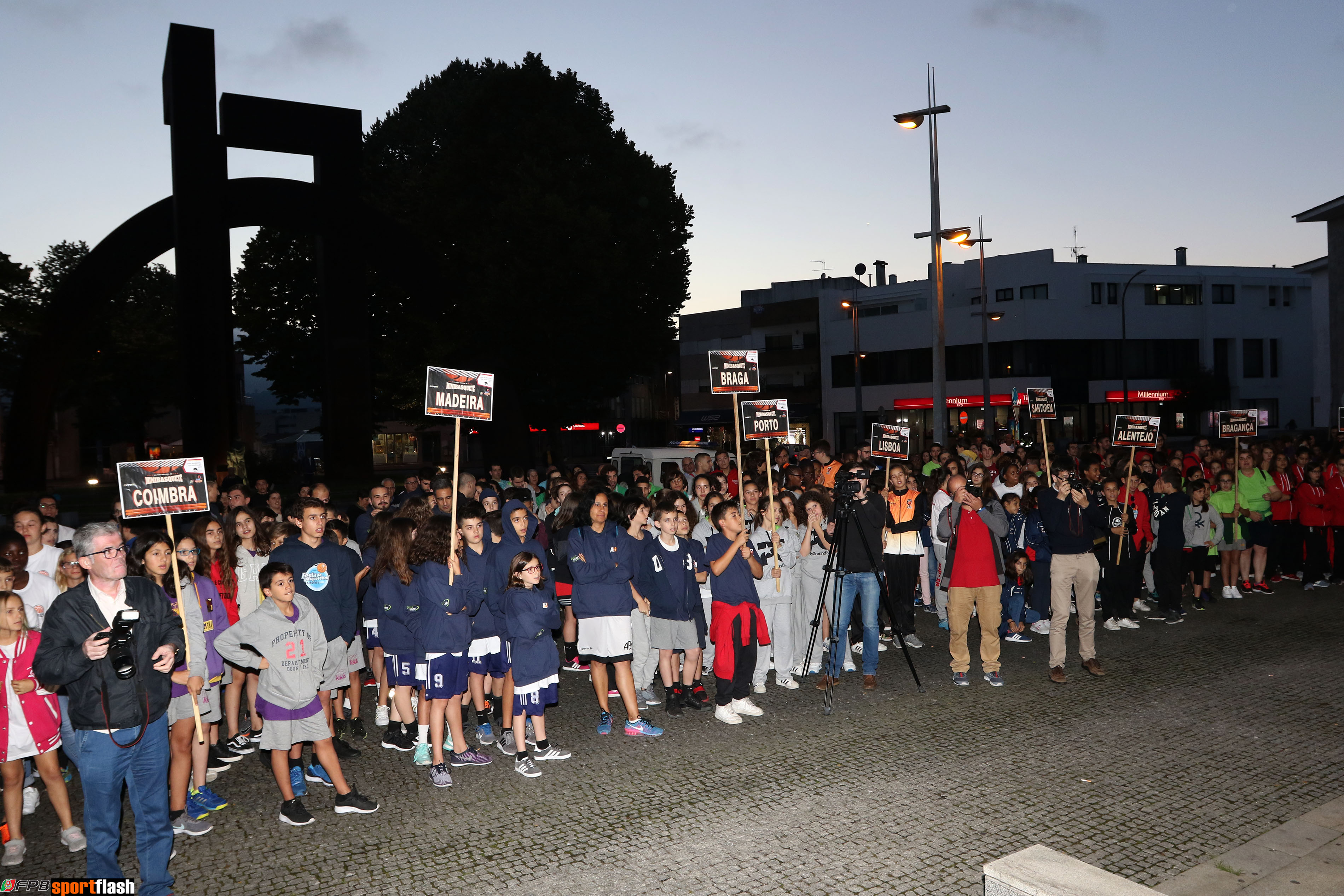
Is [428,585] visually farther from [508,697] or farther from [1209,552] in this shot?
[1209,552]

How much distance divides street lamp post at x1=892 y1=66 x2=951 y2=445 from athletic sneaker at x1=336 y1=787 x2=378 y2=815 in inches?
641

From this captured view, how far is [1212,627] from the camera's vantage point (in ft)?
34.8

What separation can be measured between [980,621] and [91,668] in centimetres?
687

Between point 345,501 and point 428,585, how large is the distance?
57.2 feet

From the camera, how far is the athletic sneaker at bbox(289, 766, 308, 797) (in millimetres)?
5949

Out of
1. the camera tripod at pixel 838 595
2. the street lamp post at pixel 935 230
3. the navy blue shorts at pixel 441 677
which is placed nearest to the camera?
the navy blue shorts at pixel 441 677

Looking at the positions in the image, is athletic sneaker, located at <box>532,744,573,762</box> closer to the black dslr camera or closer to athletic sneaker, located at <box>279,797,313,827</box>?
athletic sneaker, located at <box>279,797,313,827</box>

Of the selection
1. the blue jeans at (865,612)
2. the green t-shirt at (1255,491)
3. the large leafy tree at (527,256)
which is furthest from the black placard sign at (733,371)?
the large leafy tree at (527,256)

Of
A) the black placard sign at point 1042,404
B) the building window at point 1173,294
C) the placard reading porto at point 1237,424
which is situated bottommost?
the placard reading porto at point 1237,424

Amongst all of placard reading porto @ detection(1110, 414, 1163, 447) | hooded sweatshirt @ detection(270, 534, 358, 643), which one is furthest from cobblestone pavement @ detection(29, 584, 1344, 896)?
placard reading porto @ detection(1110, 414, 1163, 447)

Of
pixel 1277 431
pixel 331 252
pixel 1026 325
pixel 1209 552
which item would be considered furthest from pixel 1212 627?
pixel 1277 431

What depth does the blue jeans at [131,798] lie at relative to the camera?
4.52 m

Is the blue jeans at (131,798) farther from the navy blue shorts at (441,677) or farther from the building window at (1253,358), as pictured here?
the building window at (1253,358)

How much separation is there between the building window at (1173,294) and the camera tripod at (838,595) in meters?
51.8
